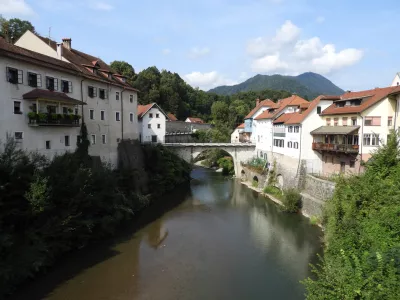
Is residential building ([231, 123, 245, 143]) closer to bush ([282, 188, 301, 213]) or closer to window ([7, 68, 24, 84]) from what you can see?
bush ([282, 188, 301, 213])

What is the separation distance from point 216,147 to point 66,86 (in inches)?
968

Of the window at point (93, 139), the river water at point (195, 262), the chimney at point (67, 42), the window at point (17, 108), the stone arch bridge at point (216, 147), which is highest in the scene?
the chimney at point (67, 42)

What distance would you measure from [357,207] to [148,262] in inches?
513

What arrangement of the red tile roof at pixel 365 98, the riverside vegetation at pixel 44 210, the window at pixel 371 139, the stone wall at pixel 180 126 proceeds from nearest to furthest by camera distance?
the riverside vegetation at pixel 44 210
the red tile roof at pixel 365 98
the window at pixel 371 139
the stone wall at pixel 180 126

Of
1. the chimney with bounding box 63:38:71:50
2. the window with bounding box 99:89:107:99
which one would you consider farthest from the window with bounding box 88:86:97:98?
the chimney with bounding box 63:38:71:50

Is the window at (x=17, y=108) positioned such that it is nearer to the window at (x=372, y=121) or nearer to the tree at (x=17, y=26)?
the tree at (x=17, y=26)

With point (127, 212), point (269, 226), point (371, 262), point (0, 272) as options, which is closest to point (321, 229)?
point (269, 226)

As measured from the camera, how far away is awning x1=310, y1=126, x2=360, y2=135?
1021 inches

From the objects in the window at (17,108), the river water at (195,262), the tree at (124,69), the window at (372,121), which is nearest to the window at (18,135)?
the window at (17,108)

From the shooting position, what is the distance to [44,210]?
610 inches

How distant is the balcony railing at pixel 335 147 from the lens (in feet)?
85.0

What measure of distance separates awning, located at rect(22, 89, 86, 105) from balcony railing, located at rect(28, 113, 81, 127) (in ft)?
3.72

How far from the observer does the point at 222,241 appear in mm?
21297

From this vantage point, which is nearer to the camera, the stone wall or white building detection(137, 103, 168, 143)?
white building detection(137, 103, 168, 143)
